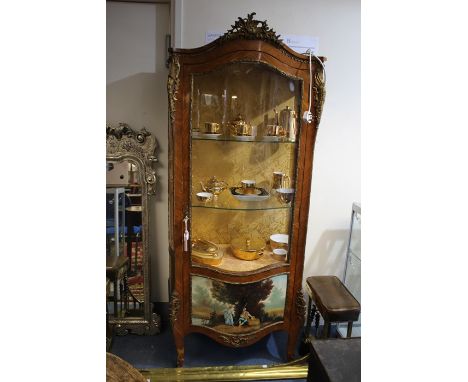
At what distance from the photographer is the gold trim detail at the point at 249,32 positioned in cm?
114

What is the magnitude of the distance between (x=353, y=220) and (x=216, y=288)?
0.86 m

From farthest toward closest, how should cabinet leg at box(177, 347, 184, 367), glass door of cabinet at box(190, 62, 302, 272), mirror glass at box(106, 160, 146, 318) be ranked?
mirror glass at box(106, 160, 146, 318) < cabinet leg at box(177, 347, 184, 367) < glass door of cabinet at box(190, 62, 302, 272)

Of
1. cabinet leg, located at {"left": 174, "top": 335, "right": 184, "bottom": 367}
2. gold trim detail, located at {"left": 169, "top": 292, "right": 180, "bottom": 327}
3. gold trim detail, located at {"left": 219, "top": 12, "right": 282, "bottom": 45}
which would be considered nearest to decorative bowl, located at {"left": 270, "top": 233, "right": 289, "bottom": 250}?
gold trim detail, located at {"left": 169, "top": 292, "right": 180, "bottom": 327}

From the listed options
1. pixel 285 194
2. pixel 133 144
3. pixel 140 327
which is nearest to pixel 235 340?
pixel 140 327

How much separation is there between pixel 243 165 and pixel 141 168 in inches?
20.8

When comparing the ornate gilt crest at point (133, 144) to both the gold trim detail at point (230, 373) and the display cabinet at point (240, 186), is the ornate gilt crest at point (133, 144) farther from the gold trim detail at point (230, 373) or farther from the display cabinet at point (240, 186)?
the gold trim detail at point (230, 373)

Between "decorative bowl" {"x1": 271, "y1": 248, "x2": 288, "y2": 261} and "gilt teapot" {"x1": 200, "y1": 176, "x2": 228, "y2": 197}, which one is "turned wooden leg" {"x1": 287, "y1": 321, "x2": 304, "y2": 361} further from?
"gilt teapot" {"x1": 200, "y1": 176, "x2": 228, "y2": 197}

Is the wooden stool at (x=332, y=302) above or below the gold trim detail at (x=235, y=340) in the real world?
above

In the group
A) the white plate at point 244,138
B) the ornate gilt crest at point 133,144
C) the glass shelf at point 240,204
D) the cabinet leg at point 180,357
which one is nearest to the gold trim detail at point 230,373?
the cabinet leg at point 180,357

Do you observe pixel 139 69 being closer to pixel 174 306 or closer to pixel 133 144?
pixel 133 144

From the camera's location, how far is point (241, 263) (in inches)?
56.0

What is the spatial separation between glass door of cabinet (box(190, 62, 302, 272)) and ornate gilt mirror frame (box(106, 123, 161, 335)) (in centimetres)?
34

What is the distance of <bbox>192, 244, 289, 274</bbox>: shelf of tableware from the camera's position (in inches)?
53.5
